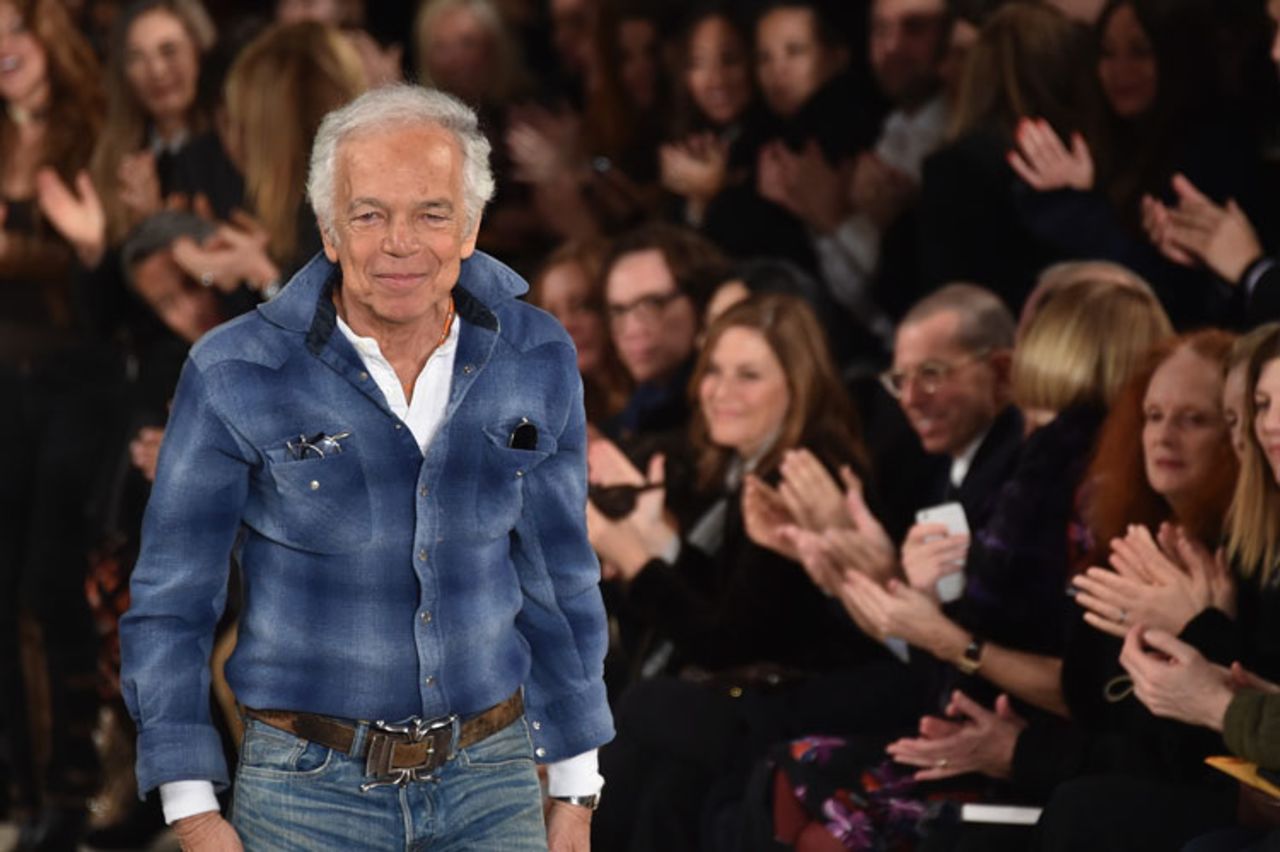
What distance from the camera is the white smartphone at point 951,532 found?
14.1 ft

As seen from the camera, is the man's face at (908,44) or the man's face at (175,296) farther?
the man's face at (908,44)

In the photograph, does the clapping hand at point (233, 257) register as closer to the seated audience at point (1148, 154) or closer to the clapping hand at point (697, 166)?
the clapping hand at point (697, 166)

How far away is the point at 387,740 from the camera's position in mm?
2598

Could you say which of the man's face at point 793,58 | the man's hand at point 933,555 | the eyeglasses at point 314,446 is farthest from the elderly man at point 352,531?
the man's face at point 793,58

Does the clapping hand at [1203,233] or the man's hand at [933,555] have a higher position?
the clapping hand at [1203,233]

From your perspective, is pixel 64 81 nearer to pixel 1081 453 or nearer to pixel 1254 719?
pixel 1081 453

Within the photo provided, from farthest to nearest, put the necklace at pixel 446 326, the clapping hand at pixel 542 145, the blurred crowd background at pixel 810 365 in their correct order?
the clapping hand at pixel 542 145, the blurred crowd background at pixel 810 365, the necklace at pixel 446 326

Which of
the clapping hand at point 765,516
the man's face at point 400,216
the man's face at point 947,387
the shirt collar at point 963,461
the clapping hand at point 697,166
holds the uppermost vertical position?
the clapping hand at point 697,166

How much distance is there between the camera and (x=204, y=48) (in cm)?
613

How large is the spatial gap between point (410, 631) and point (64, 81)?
396cm

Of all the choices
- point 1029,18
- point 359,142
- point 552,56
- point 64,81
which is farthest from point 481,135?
point 552,56

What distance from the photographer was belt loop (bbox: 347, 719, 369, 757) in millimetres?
2602

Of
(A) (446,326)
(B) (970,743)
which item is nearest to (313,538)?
(A) (446,326)

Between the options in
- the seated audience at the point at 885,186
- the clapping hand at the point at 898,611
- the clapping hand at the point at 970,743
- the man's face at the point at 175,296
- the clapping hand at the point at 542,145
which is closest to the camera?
the clapping hand at the point at 970,743
